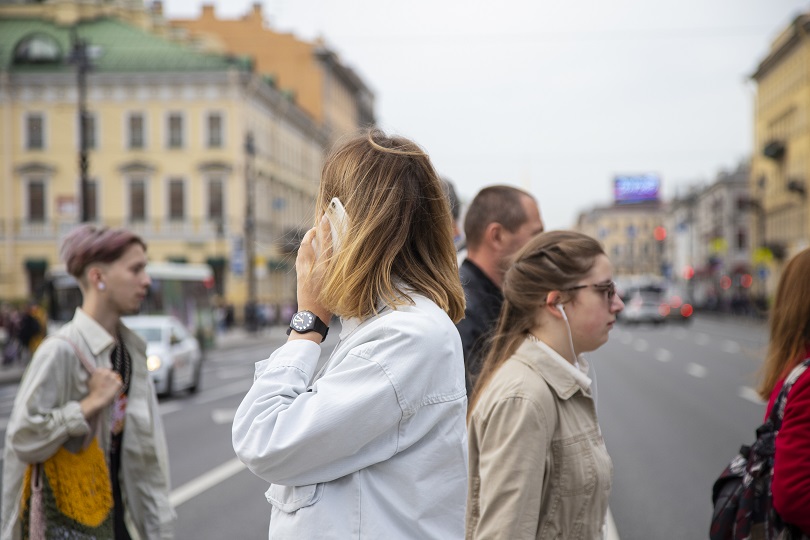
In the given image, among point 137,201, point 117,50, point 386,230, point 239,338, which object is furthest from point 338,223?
point 117,50

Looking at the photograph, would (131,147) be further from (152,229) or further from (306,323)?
(306,323)

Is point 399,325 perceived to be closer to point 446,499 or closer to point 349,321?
point 349,321

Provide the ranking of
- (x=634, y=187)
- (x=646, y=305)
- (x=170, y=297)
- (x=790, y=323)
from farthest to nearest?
(x=634, y=187)
(x=646, y=305)
(x=170, y=297)
(x=790, y=323)

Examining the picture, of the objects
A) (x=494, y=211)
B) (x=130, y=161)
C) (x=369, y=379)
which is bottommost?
(x=369, y=379)

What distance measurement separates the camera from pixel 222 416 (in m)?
16.8

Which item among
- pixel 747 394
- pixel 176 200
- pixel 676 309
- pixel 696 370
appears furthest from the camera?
pixel 676 309

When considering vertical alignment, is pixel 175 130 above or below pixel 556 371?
above

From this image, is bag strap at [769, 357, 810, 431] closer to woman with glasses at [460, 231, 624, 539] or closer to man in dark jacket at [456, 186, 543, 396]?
woman with glasses at [460, 231, 624, 539]

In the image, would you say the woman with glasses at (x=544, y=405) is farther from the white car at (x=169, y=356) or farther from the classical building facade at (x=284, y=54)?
the classical building facade at (x=284, y=54)

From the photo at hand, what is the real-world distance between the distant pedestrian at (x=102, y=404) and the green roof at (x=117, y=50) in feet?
184

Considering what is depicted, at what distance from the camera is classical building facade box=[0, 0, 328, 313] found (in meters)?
58.9

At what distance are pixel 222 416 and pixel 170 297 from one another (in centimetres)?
1710

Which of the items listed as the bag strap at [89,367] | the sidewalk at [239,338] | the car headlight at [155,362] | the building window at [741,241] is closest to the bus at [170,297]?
the sidewalk at [239,338]

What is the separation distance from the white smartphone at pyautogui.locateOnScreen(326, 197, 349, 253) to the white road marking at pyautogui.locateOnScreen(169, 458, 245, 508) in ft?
22.8
